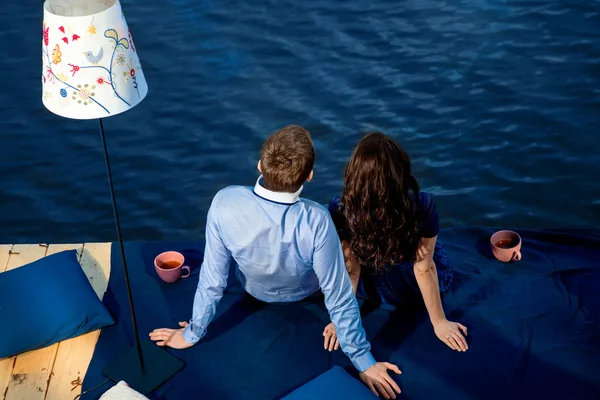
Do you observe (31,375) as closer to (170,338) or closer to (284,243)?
(170,338)

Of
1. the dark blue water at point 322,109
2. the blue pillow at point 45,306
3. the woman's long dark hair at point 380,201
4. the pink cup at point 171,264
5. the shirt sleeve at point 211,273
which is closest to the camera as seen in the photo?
the woman's long dark hair at point 380,201

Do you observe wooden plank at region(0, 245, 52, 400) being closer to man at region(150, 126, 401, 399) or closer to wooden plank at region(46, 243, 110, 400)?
wooden plank at region(46, 243, 110, 400)

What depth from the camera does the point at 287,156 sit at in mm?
2475

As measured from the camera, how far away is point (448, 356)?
3031 millimetres

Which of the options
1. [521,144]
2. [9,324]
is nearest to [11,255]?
[9,324]

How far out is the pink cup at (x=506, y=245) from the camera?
349 centimetres

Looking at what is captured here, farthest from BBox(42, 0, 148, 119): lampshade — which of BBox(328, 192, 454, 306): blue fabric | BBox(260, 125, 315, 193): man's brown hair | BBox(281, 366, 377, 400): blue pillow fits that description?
BBox(281, 366, 377, 400): blue pillow

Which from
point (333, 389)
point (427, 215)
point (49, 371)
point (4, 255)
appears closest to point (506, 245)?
point (427, 215)

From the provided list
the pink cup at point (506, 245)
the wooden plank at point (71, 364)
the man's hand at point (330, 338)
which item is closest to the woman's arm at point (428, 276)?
the man's hand at point (330, 338)

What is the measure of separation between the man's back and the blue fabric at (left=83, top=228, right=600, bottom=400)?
0.39m

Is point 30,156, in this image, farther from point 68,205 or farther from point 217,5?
point 217,5

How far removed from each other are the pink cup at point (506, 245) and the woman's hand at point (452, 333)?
536mm

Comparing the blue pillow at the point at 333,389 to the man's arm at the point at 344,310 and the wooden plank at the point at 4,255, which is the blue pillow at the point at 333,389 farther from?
the wooden plank at the point at 4,255

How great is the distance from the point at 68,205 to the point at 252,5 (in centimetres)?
253
